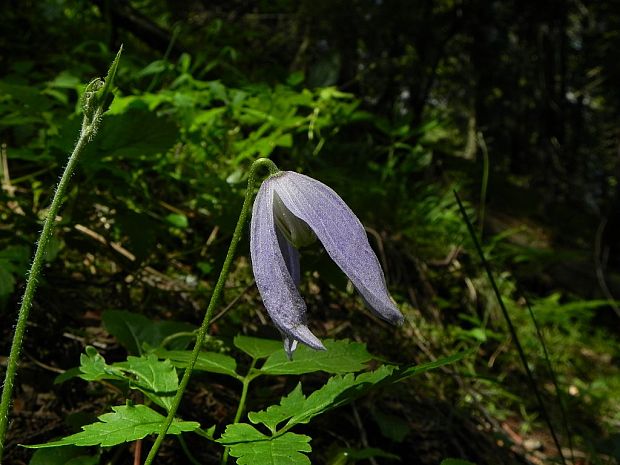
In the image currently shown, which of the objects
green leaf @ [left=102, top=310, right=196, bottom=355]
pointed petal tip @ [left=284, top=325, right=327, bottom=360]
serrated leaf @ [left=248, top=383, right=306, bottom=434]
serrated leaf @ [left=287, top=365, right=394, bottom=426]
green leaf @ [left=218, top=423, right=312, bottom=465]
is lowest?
green leaf @ [left=102, top=310, right=196, bottom=355]

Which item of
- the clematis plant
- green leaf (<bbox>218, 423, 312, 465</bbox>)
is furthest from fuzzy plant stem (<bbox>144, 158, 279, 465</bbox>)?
green leaf (<bbox>218, 423, 312, 465</bbox>)

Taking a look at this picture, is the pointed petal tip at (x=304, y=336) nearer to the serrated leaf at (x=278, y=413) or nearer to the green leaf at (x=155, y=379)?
the serrated leaf at (x=278, y=413)

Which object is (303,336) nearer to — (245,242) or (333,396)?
(333,396)

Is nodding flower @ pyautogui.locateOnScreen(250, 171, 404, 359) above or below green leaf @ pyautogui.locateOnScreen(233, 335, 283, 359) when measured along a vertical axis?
above

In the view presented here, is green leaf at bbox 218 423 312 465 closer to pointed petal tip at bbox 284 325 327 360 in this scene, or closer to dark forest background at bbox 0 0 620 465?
pointed petal tip at bbox 284 325 327 360

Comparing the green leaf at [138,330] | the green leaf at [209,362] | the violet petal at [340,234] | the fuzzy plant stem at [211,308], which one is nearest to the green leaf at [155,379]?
the green leaf at [209,362]

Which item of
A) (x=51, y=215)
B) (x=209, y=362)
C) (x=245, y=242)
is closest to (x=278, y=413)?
(x=209, y=362)

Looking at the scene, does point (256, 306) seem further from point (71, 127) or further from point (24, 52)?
point (24, 52)
